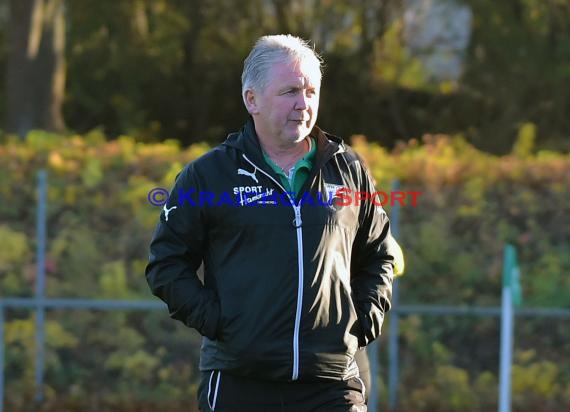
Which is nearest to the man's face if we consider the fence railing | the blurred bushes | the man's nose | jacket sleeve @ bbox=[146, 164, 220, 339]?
the man's nose

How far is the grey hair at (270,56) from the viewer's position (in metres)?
3.71

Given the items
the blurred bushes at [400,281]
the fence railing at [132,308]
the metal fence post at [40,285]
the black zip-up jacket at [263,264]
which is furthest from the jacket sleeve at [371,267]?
the metal fence post at [40,285]

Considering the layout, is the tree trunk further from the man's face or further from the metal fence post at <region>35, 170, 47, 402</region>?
the man's face

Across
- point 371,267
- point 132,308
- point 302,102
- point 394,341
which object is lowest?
point 394,341

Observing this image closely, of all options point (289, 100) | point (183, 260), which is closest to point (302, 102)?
point (289, 100)

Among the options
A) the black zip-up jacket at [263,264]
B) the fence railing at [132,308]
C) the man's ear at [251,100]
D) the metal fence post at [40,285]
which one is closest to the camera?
the black zip-up jacket at [263,264]

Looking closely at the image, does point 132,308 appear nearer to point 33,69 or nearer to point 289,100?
point 289,100

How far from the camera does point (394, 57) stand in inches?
644

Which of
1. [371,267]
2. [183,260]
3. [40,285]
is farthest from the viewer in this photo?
[40,285]

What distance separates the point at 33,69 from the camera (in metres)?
13.7

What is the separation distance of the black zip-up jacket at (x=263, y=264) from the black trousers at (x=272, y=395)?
1.7 inches

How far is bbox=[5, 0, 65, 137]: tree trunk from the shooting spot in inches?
532

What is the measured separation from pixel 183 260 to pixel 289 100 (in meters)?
0.63

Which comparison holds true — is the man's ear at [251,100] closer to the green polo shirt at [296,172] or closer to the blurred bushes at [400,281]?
the green polo shirt at [296,172]
